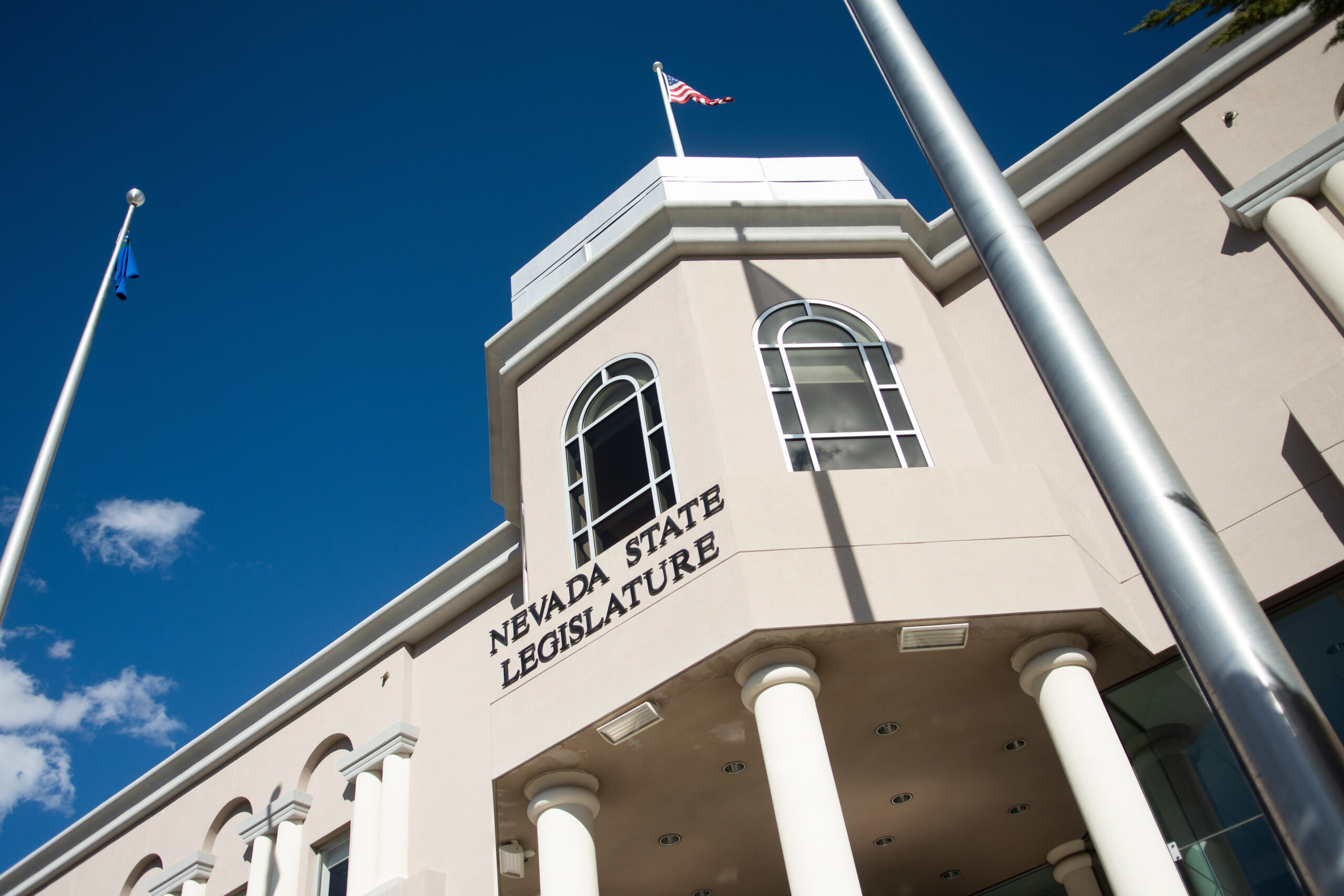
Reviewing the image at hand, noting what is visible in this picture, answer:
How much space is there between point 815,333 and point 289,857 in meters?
10.8

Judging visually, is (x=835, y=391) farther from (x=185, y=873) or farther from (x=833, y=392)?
(x=185, y=873)

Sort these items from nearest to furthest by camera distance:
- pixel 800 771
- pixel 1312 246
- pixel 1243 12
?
pixel 1243 12, pixel 800 771, pixel 1312 246

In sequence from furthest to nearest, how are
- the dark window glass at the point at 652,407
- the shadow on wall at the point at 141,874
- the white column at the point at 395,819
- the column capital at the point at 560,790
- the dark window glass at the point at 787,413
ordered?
the shadow on wall at the point at 141,874 < the white column at the point at 395,819 < the dark window glass at the point at 652,407 < the dark window glass at the point at 787,413 < the column capital at the point at 560,790

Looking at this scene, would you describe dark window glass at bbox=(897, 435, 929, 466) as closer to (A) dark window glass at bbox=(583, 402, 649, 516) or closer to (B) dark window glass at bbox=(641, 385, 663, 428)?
(B) dark window glass at bbox=(641, 385, 663, 428)

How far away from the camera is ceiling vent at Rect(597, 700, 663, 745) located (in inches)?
407

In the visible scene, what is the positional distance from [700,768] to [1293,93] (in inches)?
390

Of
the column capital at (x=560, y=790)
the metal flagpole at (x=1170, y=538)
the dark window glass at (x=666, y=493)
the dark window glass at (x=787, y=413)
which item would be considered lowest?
the metal flagpole at (x=1170, y=538)

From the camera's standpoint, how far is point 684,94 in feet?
59.2

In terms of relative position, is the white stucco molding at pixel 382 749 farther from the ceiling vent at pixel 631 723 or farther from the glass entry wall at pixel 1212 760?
the glass entry wall at pixel 1212 760

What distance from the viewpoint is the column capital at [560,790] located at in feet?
35.7

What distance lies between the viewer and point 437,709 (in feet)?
51.3

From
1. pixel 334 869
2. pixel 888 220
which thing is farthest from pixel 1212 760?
pixel 334 869

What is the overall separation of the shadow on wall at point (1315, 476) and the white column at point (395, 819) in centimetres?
1153

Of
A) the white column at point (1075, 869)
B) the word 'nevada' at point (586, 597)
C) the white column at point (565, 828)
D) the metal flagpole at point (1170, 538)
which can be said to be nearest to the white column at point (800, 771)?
the word 'nevada' at point (586, 597)
